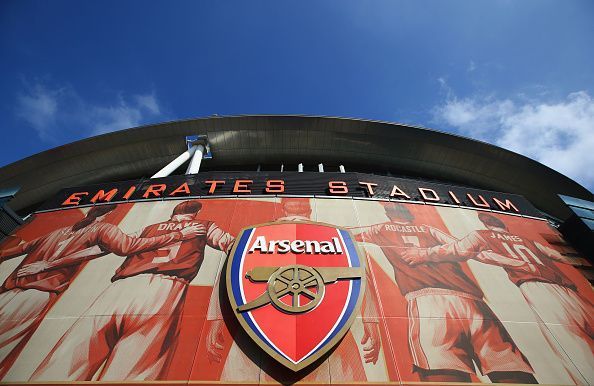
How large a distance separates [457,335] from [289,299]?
487 centimetres

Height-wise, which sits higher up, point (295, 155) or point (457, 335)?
point (295, 155)

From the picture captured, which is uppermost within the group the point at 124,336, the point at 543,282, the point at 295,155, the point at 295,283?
the point at 295,155

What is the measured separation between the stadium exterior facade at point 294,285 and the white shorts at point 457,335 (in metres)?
0.04

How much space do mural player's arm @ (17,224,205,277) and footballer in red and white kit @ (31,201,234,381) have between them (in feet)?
0.99

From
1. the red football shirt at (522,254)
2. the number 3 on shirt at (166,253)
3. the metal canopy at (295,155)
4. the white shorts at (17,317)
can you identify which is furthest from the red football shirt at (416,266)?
the white shorts at (17,317)

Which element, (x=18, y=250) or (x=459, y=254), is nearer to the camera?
(x=459, y=254)

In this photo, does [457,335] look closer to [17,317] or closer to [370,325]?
[370,325]

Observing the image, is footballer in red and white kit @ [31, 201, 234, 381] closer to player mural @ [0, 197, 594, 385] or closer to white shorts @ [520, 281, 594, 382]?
player mural @ [0, 197, 594, 385]

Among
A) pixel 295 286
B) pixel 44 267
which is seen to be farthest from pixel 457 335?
pixel 44 267

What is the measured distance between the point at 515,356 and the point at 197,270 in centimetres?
966

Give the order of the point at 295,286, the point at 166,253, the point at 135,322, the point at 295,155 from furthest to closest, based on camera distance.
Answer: the point at 295,155, the point at 166,253, the point at 295,286, the point at 135,322

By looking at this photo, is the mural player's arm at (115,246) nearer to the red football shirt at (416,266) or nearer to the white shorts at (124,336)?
the white shorts at (124,336)

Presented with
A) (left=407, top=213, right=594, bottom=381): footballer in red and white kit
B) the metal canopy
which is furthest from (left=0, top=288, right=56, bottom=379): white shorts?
the metal canopy

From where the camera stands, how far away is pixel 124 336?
805 cm
